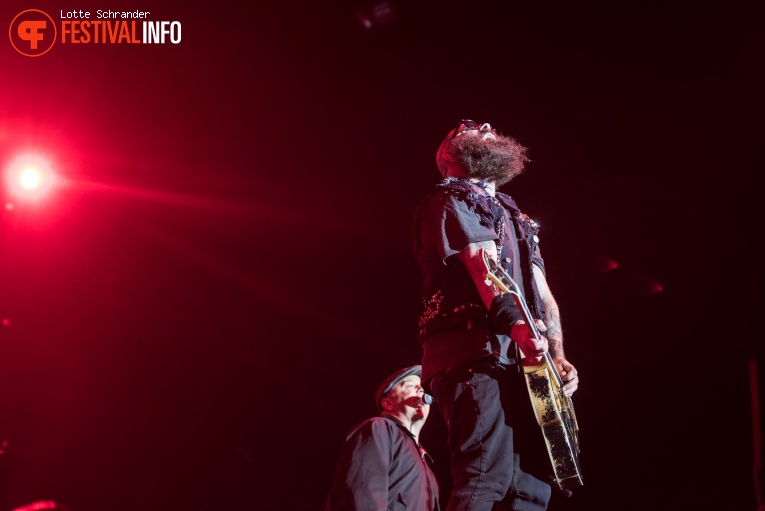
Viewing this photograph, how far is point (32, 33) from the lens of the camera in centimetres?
588

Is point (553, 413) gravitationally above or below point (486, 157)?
below

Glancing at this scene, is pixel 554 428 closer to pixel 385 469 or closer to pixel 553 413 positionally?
pixel 553 413

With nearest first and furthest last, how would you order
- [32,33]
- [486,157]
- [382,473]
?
[486,157]
[382,473]
[32,33]

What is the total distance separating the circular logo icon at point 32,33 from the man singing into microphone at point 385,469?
458cm

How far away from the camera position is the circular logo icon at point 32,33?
5785 millimetres

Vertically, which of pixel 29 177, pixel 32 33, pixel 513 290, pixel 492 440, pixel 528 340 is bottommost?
pixel 492 440

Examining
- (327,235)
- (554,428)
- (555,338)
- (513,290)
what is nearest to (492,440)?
(554,428)

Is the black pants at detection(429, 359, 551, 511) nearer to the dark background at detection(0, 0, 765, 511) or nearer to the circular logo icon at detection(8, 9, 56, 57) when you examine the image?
the dark background at detection(0, 0, 765, 511)

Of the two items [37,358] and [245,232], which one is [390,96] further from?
[37,358]

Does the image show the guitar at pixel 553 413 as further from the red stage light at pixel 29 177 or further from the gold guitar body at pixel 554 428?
the red stage light at pixel 29 177

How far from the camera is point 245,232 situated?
6.83 metres

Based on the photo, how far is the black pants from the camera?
2.23 m

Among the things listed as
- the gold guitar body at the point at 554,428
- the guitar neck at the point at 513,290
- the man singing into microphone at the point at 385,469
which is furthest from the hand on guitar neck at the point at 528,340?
the man singing into microphone at the point at 385,469

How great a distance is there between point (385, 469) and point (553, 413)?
2103mm
